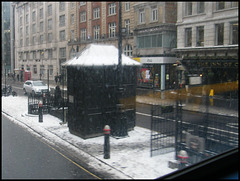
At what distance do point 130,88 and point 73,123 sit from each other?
1569mm

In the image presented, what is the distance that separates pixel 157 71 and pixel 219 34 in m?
0.93

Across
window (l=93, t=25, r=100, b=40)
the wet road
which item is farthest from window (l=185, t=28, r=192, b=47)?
the wet road

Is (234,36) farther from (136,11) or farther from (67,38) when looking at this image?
(67,38)

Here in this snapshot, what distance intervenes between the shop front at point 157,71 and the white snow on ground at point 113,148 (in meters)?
1.25

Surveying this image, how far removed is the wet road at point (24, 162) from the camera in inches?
100

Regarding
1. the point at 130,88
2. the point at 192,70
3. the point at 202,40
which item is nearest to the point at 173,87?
the point at 192,70

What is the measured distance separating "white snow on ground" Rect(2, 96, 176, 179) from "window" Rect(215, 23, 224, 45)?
1.94 metres

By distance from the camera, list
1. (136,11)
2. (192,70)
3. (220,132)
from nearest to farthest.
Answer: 1. (136,11)
2. (192,70)
3. (220,132)

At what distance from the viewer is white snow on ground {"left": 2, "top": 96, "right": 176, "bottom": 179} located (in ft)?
11.9

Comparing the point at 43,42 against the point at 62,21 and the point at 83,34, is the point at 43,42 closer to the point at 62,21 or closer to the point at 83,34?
the point at 62,21

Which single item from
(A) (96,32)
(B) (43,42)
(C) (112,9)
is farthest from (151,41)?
(B) (43,42)

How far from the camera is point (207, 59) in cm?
373

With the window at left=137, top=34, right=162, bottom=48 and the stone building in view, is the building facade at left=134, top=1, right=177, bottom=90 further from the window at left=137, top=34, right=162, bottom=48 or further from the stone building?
the stone building

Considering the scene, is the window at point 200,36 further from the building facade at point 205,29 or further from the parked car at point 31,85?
the parked car at point 31,85
